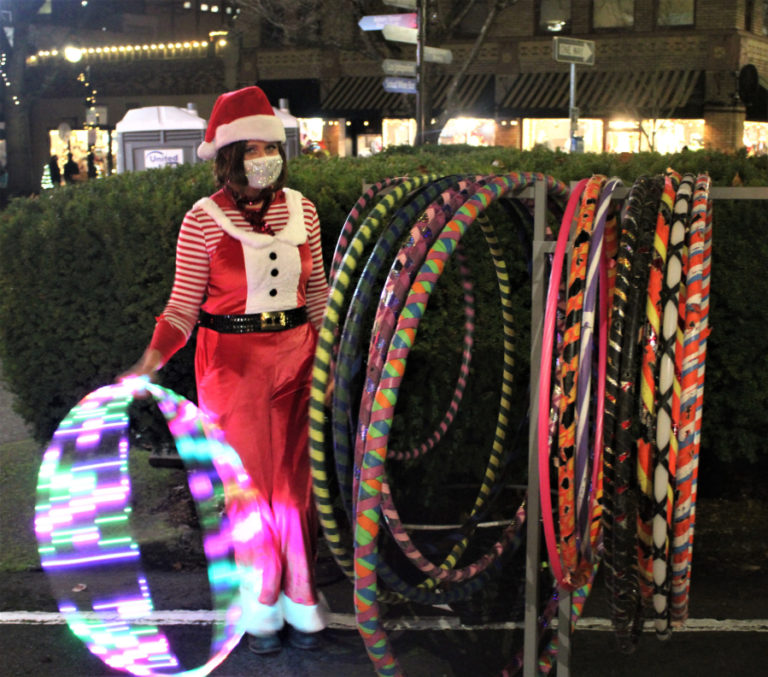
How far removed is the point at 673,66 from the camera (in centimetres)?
2944

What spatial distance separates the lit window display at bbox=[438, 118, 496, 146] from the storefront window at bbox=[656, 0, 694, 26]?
5704 millimetres

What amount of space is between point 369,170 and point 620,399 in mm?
3467

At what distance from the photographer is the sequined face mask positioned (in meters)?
3.84

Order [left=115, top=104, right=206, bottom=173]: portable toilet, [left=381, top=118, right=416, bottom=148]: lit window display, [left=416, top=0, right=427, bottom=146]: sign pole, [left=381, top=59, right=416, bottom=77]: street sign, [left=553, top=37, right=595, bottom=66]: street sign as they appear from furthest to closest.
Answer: [left=381, top=118, right=416, bottom=148]: lit window display, [left=115, top=104, right=206, bottom=173]: portable toilet, [left=381, top=59, right=416, bottom=77]: street sign, [left=553, top=37, right=595, bottom=66]: street sign, [left=416, top=0, right=427, bottom=146]: sign pole

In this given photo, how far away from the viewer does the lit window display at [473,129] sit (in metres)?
30.4

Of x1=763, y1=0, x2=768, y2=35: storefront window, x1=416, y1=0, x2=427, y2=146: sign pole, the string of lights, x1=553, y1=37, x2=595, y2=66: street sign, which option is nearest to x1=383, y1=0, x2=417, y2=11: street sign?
x1=416, y1=0, x2=427, y2=146: sign pole

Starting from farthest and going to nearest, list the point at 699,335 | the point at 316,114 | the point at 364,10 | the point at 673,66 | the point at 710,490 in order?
the point at 316,114 → the point at 673,66 → the point at 364,10 → the point at 710,490 → the point at 699,335

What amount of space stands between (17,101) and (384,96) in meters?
11.6

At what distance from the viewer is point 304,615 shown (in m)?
3.93

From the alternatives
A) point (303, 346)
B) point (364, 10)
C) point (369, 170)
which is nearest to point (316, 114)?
point (364, 10)

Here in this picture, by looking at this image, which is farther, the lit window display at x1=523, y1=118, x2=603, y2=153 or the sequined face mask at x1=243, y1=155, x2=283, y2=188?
the lit window display at x1=523, y1=118, x2=603, y2=153

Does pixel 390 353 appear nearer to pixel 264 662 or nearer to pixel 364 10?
pixel 264 662

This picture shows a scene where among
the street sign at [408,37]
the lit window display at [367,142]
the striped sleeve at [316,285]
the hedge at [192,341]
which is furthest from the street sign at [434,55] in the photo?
the lit window display at [367,142]

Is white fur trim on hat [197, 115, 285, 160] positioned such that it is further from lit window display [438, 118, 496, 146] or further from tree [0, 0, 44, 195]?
tree [0, 0, 44, 195]
